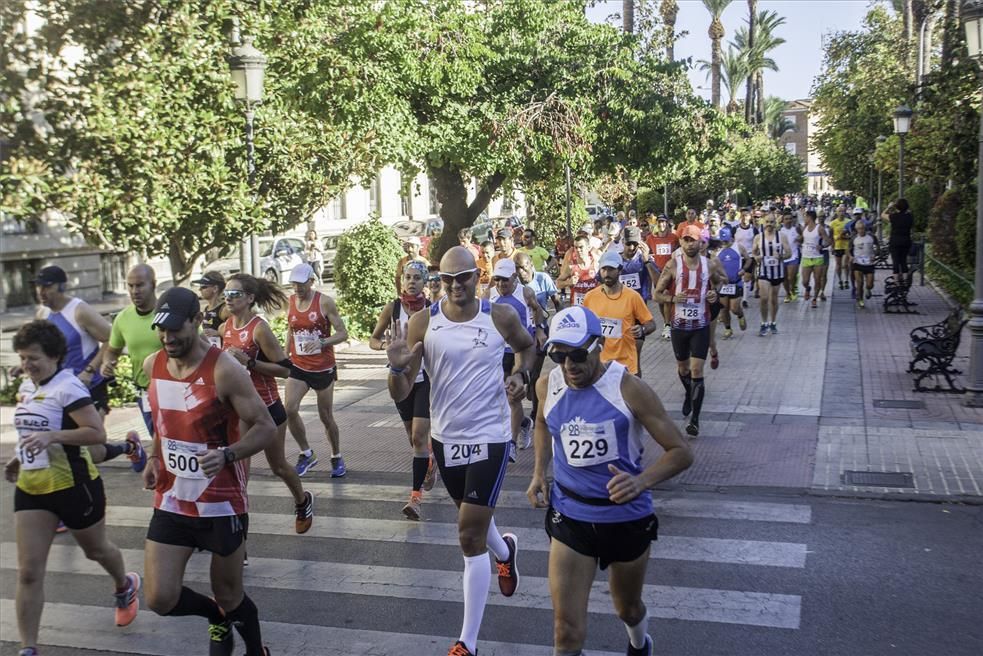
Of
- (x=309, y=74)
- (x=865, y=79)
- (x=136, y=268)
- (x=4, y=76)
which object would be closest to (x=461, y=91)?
(x=309, y=74)

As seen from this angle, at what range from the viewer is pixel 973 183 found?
20766 mm

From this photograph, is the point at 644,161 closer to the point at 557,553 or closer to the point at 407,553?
the point at 407,553

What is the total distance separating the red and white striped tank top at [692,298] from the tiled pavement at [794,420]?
113 cm

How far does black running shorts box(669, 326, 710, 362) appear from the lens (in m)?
10.2

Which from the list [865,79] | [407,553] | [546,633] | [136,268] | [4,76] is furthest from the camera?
[865,79]

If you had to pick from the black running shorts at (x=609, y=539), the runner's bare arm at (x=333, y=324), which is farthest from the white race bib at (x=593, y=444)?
the runner's bare arm at (x=333, y=324)

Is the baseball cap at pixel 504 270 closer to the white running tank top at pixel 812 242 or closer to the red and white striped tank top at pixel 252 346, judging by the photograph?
the red and white striped tank top at pixel 252 346

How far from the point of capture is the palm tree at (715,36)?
58812 mm

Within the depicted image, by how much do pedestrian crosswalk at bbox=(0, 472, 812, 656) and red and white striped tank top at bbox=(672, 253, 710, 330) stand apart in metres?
2.48

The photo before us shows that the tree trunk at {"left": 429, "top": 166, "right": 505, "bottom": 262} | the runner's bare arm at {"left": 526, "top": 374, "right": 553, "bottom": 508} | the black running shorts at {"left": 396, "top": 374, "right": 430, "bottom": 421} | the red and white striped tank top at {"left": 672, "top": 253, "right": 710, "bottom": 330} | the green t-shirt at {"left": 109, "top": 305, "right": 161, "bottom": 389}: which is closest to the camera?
the runner's bare arm at {"left": 526, "top": 374, "right": 553, "bottom": 508}

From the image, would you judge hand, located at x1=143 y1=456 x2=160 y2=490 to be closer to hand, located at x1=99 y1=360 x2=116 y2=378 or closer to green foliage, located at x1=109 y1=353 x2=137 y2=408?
hand, located at x1=99 y1=360 x2=116 y2=378

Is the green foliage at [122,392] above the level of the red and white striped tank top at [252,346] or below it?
below

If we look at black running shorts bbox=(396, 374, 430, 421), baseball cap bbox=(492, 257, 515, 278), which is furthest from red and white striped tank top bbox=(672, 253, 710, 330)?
black running shorts bbox=(396, 374, 430, 421)

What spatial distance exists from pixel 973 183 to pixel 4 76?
17.7 meters
